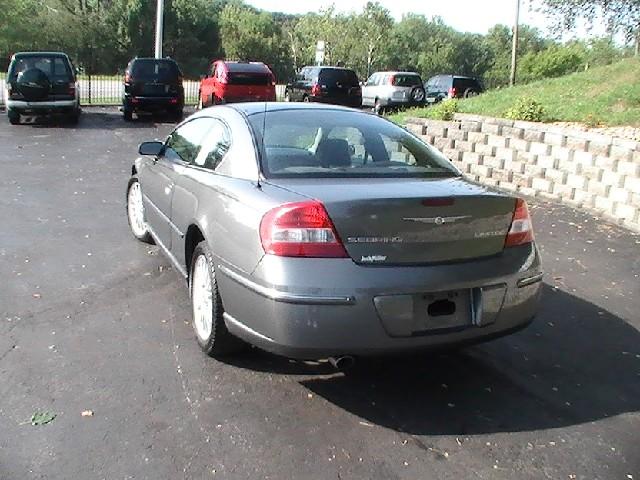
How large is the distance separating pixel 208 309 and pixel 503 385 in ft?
5.86

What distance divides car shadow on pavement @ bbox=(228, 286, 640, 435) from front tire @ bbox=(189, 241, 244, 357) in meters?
0.54

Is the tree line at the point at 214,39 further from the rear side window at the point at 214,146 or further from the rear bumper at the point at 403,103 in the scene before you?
the rear side window at the point at 214,146

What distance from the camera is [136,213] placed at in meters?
6.72

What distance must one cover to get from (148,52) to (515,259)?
51883 mm

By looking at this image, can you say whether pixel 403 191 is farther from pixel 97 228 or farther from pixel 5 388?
pixel 97 228

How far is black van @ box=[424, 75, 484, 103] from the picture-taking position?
27884 mm

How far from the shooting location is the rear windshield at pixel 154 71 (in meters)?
19.2

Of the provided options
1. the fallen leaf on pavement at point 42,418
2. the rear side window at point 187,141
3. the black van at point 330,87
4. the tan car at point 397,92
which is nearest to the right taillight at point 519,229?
the rear side window at point 187,141

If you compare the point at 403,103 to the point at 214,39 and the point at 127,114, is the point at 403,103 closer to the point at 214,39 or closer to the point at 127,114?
the point at 127,114

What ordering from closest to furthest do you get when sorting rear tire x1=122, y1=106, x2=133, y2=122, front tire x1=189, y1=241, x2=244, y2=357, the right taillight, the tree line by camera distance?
1. the right taillight
2. front tire x1=189, y1=241, x2=244, y2=357
3. rear tire x1=122, y1=106, x2=133, y2=122
4. the tree line

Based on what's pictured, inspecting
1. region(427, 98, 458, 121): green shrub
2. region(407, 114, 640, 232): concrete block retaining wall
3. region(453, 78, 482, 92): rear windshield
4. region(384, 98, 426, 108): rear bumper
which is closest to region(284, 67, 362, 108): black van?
region(384, 98, 426, 108): rear bumper

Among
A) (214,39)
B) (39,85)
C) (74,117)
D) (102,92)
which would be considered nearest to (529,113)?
(39,85)

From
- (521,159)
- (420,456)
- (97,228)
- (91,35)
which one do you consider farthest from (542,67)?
(420,456)

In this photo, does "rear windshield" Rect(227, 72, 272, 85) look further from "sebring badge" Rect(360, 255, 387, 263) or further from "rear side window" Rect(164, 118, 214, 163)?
"sebring badge" Rect(360, 255, 387, 263)
